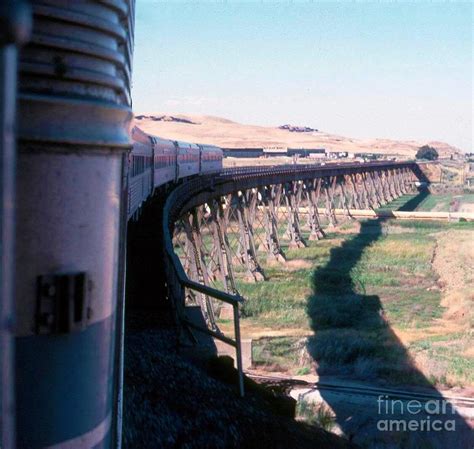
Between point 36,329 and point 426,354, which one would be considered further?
point 426,354

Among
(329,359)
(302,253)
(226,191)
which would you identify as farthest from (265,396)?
(302,253)

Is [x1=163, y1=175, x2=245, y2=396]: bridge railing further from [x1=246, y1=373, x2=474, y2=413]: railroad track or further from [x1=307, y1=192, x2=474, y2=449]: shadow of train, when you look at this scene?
[x1=246, y1=373, x2=474, y2=413]: railroad track

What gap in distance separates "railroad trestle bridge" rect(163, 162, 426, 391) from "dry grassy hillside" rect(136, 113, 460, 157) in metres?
77.9

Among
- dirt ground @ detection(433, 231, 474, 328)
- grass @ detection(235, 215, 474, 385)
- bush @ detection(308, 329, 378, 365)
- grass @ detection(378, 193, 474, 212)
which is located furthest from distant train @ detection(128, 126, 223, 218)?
grass @ detection(378, 193, 474, 212)

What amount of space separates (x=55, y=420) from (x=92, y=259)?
22.7 inches

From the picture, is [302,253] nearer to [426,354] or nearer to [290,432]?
[426,354]

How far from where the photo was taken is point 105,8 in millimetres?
2658

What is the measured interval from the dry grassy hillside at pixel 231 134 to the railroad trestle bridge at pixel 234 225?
77926mm

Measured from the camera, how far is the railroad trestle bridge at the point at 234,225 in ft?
30.9

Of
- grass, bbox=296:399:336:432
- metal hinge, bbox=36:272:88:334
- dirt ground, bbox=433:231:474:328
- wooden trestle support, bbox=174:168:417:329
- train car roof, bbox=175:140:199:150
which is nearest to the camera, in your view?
metal hinge, bbox=36:272:88:334

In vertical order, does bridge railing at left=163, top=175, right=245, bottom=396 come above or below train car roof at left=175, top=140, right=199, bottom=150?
below

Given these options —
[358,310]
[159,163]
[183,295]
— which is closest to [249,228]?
[358,310]

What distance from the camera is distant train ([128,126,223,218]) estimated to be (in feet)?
38.3

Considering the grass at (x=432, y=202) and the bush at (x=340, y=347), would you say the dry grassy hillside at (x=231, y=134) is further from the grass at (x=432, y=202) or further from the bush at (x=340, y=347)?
the bush at (x=340, y=347)
